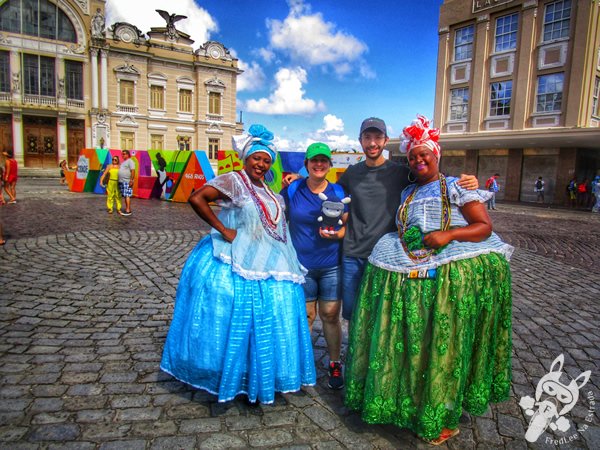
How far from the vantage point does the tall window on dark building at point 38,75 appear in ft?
99.9

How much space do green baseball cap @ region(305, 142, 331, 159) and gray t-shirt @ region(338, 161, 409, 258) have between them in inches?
11.9

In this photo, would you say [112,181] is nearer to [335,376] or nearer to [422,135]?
[335,376]

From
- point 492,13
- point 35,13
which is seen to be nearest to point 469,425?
point 492,13

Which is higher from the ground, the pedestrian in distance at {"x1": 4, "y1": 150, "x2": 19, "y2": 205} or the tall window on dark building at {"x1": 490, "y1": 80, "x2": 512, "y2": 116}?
the tall window on dark building at {"x1": 490, "y1": 80, "x2": 512, "y2": 116}

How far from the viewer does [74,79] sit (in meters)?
31.9

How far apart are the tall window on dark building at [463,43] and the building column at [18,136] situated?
99.6 feet

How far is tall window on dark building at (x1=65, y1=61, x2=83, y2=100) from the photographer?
3164cm

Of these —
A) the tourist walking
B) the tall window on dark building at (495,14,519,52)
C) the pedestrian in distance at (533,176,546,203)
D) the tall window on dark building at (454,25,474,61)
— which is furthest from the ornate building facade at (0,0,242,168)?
the tourist walking

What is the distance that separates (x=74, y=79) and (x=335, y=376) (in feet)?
118

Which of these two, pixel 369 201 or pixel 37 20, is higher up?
pixel 37 20

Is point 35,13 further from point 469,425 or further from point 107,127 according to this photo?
point 469,425

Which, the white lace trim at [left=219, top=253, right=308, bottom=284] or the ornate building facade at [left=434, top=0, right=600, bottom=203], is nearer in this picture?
the white lace trim at [left=219, top=253, right=308, bottom=284]

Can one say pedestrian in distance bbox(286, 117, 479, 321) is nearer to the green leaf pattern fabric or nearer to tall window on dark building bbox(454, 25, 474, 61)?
the green leaf pattern fabric

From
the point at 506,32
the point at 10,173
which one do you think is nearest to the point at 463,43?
the point at 506,32
